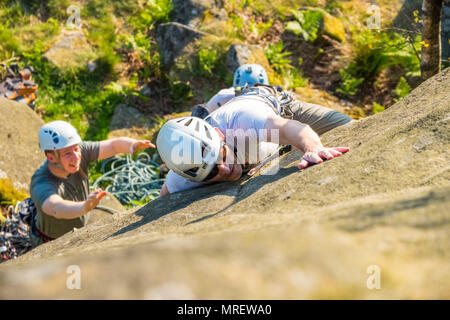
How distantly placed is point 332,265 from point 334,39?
10.6 meters

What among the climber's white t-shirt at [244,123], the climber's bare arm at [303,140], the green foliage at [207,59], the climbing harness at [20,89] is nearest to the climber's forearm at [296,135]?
the climber's bare arm at [303,140]

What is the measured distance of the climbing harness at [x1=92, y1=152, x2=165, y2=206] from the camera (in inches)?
325

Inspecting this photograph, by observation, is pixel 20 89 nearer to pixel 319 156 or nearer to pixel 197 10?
pixel 197 10

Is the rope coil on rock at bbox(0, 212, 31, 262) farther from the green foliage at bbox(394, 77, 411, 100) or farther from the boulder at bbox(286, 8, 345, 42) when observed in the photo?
the boulder at bbox(286, 8, 345, 42)

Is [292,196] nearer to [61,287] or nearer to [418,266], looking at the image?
[418,266]

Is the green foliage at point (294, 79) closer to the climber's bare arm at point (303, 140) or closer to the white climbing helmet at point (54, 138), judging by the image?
the white climbing helmet at point (54, 138)

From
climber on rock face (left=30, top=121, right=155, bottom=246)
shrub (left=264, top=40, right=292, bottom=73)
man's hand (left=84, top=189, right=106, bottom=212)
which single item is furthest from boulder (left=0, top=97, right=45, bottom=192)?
shrub (left=264, top=40, right=292, bottom=73)

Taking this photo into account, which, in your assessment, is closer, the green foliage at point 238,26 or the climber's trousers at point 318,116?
the climber's trousers at point 318,116

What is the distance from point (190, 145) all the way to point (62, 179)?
2.50 meters

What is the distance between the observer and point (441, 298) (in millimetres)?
1336

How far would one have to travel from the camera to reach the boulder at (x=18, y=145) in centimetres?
735

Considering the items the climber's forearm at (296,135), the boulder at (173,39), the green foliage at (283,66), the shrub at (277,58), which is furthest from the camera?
the boulder at (173,39)

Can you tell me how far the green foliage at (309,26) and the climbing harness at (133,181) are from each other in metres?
5.20

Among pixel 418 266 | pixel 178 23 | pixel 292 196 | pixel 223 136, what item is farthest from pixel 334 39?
pixel 418 266
